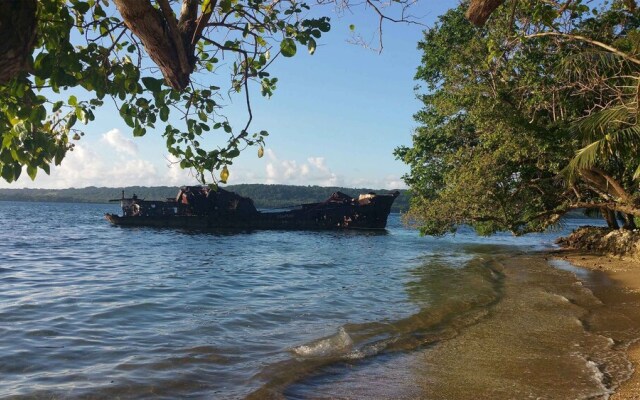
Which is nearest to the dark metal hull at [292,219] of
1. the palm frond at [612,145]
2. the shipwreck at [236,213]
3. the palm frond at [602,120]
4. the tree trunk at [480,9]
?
the shipwreck at [236,213]

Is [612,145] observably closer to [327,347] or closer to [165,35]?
[327,347]

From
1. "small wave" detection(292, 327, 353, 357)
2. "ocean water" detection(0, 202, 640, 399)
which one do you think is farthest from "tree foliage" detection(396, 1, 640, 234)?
"small wave" detection(292, 327, 353, 357)

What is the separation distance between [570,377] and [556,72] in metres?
11.4

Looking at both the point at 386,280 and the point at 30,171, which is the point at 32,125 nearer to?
the point at 30,171

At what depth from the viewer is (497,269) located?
58.6 feet

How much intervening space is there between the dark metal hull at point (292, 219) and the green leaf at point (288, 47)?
1653 inches

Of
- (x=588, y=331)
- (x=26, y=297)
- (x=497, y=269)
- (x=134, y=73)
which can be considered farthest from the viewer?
(x=497, y=269)

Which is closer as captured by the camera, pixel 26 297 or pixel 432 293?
pixel 26 297

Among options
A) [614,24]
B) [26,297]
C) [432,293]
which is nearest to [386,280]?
[432,293]

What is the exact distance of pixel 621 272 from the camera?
14703 millimetres

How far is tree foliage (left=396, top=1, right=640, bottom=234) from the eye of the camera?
13.2 metres

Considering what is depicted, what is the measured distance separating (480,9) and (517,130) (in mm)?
13734

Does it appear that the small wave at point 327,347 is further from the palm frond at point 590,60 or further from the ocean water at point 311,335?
the palm frond at point 590,60

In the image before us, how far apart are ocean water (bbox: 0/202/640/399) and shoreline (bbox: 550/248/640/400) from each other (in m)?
0.15
